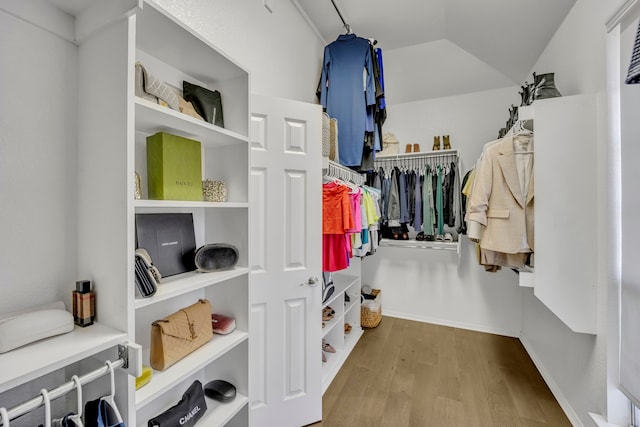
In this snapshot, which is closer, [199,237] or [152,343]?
[152,343]

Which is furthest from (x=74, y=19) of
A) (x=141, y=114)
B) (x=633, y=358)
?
(x=633, y=358)

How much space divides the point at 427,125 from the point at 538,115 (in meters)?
1.82

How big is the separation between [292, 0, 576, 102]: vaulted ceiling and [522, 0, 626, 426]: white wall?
8.3 inches

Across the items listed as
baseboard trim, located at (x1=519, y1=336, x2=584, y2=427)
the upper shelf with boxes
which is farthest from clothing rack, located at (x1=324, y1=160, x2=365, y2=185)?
baseboard trim, located at (x1=519, y1=336, x2=584, y2=427)

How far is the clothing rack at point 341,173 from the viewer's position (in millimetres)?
2049

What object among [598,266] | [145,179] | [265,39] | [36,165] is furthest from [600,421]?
[265,39]

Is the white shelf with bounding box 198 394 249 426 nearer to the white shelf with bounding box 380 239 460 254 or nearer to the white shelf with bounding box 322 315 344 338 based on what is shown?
the white shelf with bounding box 322 315 344 338

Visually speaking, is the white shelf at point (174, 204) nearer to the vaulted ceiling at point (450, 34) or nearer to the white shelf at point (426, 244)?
the vaulted ceiling at point (450, 34)

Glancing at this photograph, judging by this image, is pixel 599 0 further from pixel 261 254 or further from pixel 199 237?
pixel 199 237

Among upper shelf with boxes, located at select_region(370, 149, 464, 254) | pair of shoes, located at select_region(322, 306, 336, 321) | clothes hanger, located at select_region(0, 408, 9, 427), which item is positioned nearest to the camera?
clothes hanger, located at select_region(0, 408, 9, 427)

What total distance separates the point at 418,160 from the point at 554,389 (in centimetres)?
243

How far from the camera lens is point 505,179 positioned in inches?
69.1

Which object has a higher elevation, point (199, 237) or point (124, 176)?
point (124, 176)

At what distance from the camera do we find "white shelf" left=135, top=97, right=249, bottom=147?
84 cm
